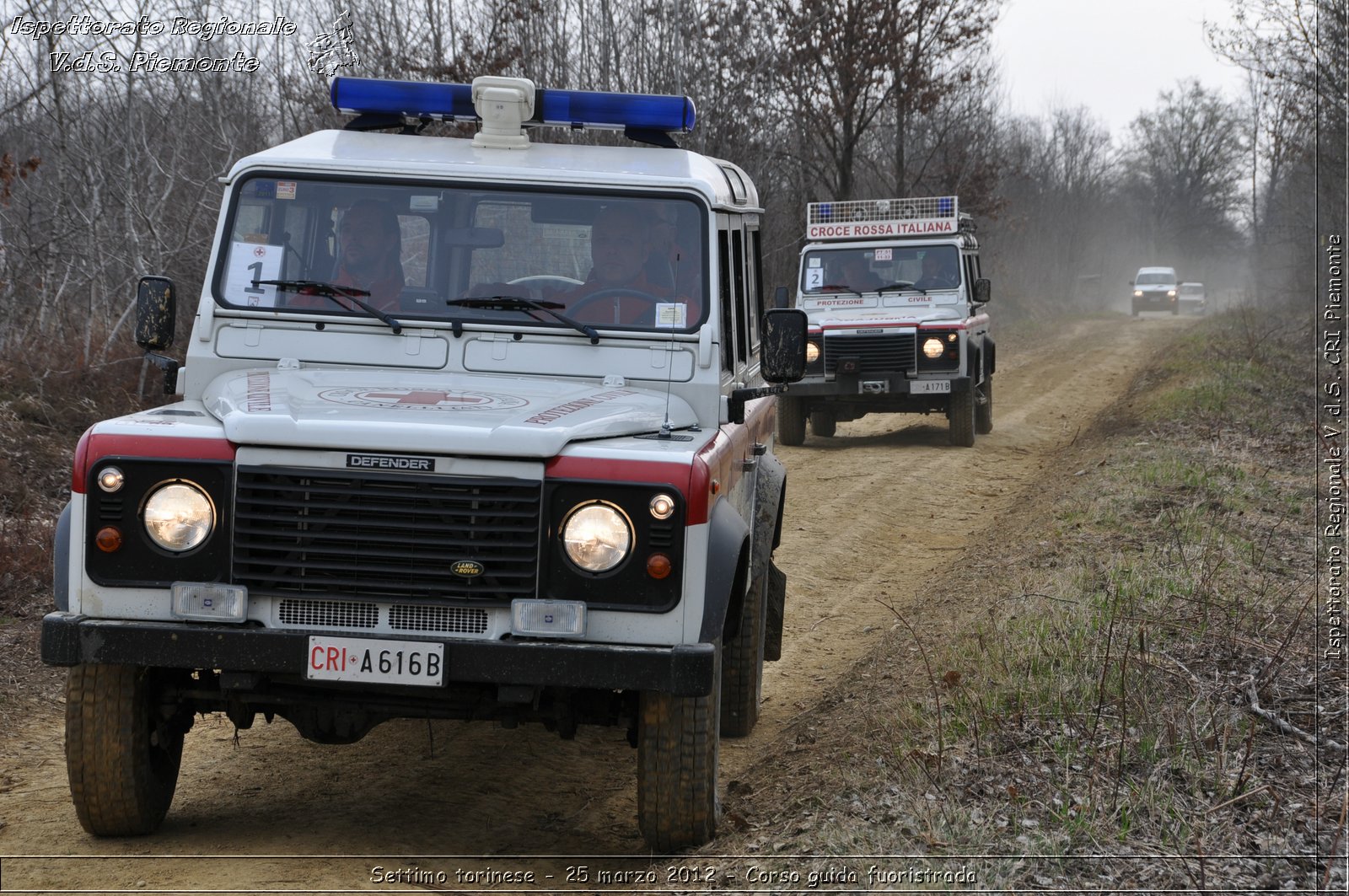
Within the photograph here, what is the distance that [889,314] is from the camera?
1430cm

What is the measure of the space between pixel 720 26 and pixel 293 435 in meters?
17.9

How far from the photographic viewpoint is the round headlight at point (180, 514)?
3.65 meters

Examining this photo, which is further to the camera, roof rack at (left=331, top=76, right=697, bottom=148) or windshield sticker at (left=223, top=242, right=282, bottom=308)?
roof rack at (left=331, top=76, right=697, bottom=148)

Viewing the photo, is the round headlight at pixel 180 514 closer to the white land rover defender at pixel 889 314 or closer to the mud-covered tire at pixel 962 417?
the white land rover defender at pixel 889 314

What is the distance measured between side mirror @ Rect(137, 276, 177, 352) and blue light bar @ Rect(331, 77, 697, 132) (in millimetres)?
1217

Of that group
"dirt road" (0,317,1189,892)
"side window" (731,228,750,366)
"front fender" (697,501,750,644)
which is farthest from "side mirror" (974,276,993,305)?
"front fender" (697,501,750,644)

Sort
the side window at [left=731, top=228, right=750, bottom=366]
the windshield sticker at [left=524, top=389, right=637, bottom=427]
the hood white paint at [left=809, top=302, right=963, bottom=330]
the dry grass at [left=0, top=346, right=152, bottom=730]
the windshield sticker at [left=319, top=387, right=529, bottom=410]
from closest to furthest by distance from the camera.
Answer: the windshield sticker at [left=524, top=389, right=637, bottom=427] < the windshield sticker at [left=319, top=387, right=529, bottom=410] < the side window at [left=731, top=228, right=750, bottom=366] < the dry grass at [left=0, top=346, right=152, bottom=730] < the hood white paint at [left=809, top=302, right=963, bottom=330]

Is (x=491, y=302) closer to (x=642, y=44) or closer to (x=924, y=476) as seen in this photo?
(x=924, y=476)

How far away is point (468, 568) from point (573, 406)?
701 mm

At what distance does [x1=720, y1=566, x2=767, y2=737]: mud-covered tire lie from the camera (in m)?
5.22

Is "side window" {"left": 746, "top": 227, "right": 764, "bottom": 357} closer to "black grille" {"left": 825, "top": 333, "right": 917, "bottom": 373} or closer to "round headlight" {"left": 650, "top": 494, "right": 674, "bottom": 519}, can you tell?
"round headlight" {"left": 650, "top": 494, "right": 674, "bottom": 519}

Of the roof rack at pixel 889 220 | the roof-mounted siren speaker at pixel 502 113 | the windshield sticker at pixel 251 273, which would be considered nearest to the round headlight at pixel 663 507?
the windshield sticker at pixel 251 273

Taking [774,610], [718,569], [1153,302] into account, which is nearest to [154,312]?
[718,569]

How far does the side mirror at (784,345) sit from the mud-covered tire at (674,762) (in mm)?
1227
